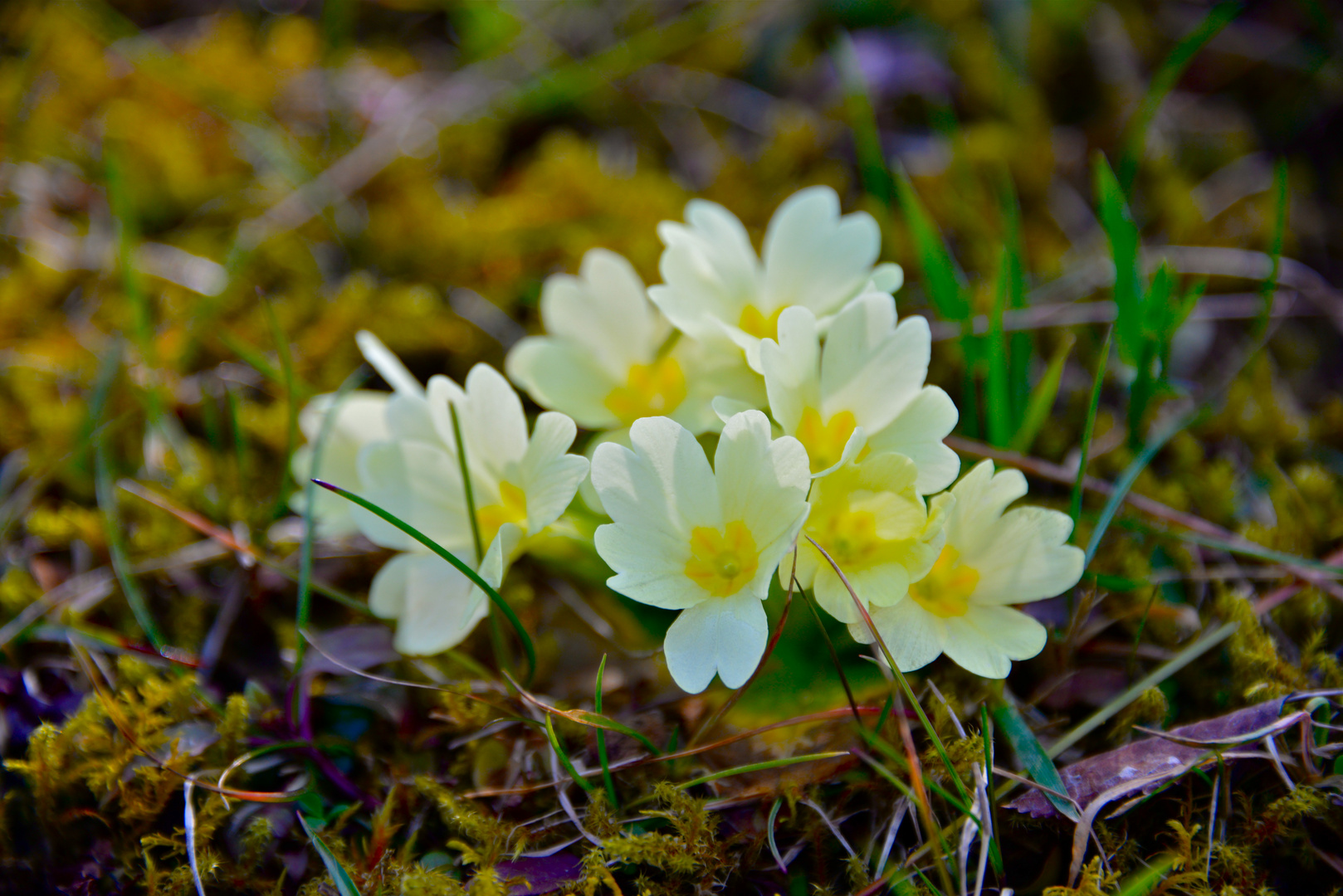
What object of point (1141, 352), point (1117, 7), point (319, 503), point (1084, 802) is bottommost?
point (1084, 802)

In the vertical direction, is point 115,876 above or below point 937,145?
below

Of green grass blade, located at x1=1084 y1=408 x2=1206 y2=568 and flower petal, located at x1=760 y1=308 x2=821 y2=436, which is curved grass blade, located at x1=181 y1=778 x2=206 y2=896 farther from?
green grass blade, located at x1=1084 y1=408 x2=1206 y2=568

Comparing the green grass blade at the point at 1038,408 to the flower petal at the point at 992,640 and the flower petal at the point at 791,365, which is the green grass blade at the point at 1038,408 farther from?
the flower petal at the point at 791,365

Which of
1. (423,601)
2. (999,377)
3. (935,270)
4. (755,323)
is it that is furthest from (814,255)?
(423,601)

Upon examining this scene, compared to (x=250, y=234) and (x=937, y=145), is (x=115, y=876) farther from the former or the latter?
(x=937, y=145)

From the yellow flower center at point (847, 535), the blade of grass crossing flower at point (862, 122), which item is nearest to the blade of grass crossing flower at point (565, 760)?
the yellow flower center at point (847, 535)

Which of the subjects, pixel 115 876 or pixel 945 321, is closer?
pixel 115 876

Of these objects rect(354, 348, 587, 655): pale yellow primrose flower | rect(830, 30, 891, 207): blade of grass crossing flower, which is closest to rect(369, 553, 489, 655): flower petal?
rect(354, 348, 587, 655): pale yellow primrose flower

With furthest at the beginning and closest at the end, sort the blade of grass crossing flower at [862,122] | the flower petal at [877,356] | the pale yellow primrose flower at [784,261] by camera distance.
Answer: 1. the blade of grass crossing flower at [862,122]
2. the pale yellow primrose flower at [784,261]
3. the flower petal at [877,356]

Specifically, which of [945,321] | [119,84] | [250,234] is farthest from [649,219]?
[119,84]
